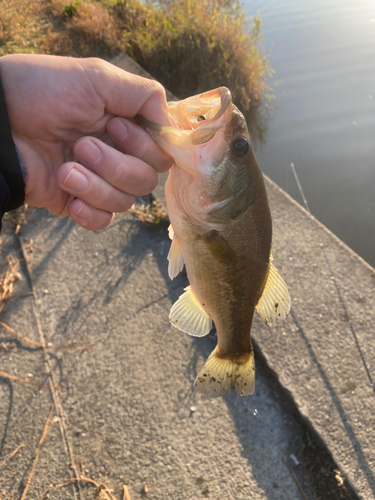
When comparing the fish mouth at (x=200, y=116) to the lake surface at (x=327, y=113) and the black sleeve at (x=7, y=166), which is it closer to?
the black sleeve at (x=7, y=166)

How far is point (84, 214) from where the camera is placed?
5.67 ft

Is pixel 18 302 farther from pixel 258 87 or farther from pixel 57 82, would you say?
pixel 258 87

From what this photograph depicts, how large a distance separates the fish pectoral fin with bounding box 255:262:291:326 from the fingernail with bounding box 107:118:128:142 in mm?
1033

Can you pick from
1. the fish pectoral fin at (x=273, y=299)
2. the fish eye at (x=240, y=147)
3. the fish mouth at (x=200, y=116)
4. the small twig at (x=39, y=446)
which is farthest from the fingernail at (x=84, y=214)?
the small twig at (x=39, y=446)

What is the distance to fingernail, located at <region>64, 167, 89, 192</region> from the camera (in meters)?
1.58

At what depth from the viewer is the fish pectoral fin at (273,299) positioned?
6.27 ft

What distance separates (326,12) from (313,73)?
329 cm

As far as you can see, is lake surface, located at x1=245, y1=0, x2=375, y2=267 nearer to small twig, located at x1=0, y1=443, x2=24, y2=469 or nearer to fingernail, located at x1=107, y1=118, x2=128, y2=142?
fingernail, located at x1=107, y1=118, x2=128, y2=142

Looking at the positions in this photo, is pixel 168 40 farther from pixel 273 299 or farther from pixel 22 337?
pixel 273 299

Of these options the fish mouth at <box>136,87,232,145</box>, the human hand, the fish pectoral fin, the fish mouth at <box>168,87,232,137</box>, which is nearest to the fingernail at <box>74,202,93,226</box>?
the human hand

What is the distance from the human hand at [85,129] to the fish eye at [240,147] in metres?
0.36

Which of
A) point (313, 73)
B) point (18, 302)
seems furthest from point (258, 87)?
point (18, 302)

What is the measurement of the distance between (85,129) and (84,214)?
0.42 m

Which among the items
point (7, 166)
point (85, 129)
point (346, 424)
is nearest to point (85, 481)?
point (346, 424)
